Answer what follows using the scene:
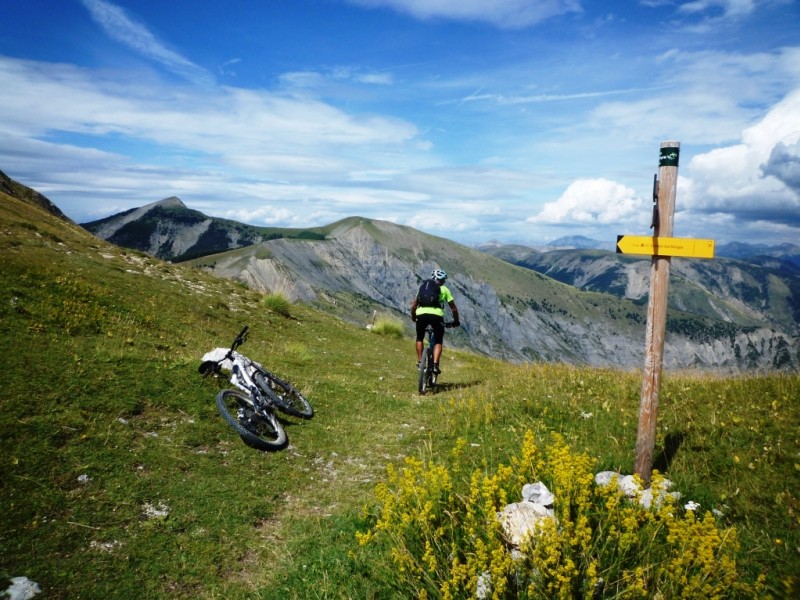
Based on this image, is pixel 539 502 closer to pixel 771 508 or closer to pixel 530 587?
pixel 530 587

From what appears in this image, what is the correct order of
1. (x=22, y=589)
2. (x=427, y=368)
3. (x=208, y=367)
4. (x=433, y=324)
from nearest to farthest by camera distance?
1. (x=22, y=589)
2. (x=208, y=367)
3. (x=433, y=324)
4. (x=427, y=368)

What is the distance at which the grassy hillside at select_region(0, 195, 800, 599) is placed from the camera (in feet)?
18.1

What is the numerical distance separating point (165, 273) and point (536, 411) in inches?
834

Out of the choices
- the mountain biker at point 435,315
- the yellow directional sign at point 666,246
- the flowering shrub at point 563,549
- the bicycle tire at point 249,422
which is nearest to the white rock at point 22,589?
the flowering shrub at point 563,549

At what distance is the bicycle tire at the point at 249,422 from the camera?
353 inches

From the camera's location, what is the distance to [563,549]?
436 centimetres

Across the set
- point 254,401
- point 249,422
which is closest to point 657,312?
point 249,422

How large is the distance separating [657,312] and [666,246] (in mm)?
923

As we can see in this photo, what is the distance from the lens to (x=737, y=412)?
9.12 m

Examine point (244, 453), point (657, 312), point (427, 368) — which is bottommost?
point (427, 368)

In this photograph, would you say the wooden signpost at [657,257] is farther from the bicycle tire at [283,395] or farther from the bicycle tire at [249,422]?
the bicycle tire at [283,395]

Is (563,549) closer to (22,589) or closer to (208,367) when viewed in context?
(22,589)

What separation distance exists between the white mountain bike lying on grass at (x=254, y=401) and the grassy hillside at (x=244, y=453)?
34 centimetres

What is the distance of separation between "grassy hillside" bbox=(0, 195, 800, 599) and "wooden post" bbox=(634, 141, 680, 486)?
689 millimetres
